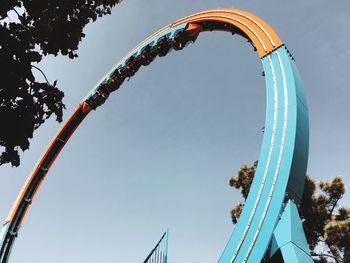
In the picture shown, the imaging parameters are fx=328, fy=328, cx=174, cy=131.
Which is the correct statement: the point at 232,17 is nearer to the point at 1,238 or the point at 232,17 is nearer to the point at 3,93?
the point at 3,93

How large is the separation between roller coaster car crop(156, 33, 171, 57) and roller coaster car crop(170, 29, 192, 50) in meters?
0.34

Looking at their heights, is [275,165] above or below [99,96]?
below

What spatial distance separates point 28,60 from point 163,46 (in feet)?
31.8

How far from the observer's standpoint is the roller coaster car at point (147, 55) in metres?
13.7

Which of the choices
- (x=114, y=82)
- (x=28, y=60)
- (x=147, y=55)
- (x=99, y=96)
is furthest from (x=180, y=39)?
(x=28, y=60)

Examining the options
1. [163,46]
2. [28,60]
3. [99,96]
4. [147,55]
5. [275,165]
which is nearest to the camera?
[28,60]

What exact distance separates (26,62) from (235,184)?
39.0ft

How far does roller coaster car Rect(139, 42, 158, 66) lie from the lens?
13.7m

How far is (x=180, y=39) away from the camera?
12.4 meters

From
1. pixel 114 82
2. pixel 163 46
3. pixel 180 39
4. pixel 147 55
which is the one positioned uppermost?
pixel 114 82

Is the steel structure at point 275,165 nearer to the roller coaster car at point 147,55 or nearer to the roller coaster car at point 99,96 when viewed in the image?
the roller coaster car at point 147,55

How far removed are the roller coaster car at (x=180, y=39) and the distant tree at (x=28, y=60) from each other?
8.12 meters

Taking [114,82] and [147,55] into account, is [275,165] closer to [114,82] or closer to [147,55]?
[147,55]

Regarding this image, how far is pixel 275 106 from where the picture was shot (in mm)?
6977
